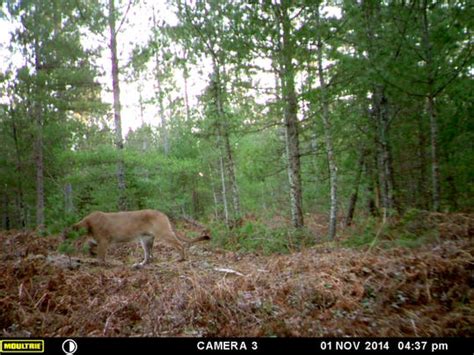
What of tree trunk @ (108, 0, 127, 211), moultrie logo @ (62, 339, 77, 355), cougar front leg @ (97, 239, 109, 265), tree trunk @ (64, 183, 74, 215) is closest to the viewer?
moultrie logo @ (62, 339, 77, 355)

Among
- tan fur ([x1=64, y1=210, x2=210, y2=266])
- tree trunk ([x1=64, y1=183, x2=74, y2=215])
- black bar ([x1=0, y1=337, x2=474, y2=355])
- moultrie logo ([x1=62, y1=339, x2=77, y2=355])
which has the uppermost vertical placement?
tree trunk ([x1=64, y1=183, x2=74, y2=215])

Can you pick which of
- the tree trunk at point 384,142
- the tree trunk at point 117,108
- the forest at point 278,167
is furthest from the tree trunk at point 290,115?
the tree trunk at point 117,108

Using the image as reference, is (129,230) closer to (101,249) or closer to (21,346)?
(101,249)

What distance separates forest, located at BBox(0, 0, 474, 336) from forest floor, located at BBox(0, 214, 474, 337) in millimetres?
27

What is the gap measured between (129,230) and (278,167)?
526cm

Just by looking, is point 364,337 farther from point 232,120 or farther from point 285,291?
point 232,120

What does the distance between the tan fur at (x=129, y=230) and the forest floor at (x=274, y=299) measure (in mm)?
1741

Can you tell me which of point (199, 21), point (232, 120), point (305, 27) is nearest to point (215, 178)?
point (232, 120)

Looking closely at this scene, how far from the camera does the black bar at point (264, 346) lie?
121 inches

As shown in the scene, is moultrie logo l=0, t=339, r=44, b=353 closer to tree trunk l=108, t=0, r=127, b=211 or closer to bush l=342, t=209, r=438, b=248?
bush l=342, t=209, r=438, b=248

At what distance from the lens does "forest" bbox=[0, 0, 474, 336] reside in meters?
3.97

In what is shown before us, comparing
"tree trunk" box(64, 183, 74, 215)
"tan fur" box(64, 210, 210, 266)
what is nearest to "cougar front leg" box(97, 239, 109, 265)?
"tan fur" box(64, 210, 210, 266)

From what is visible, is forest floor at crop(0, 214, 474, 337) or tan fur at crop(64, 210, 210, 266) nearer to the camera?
forest floor at crop(0, 214, 474, 337)

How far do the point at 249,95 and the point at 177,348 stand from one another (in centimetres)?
827
